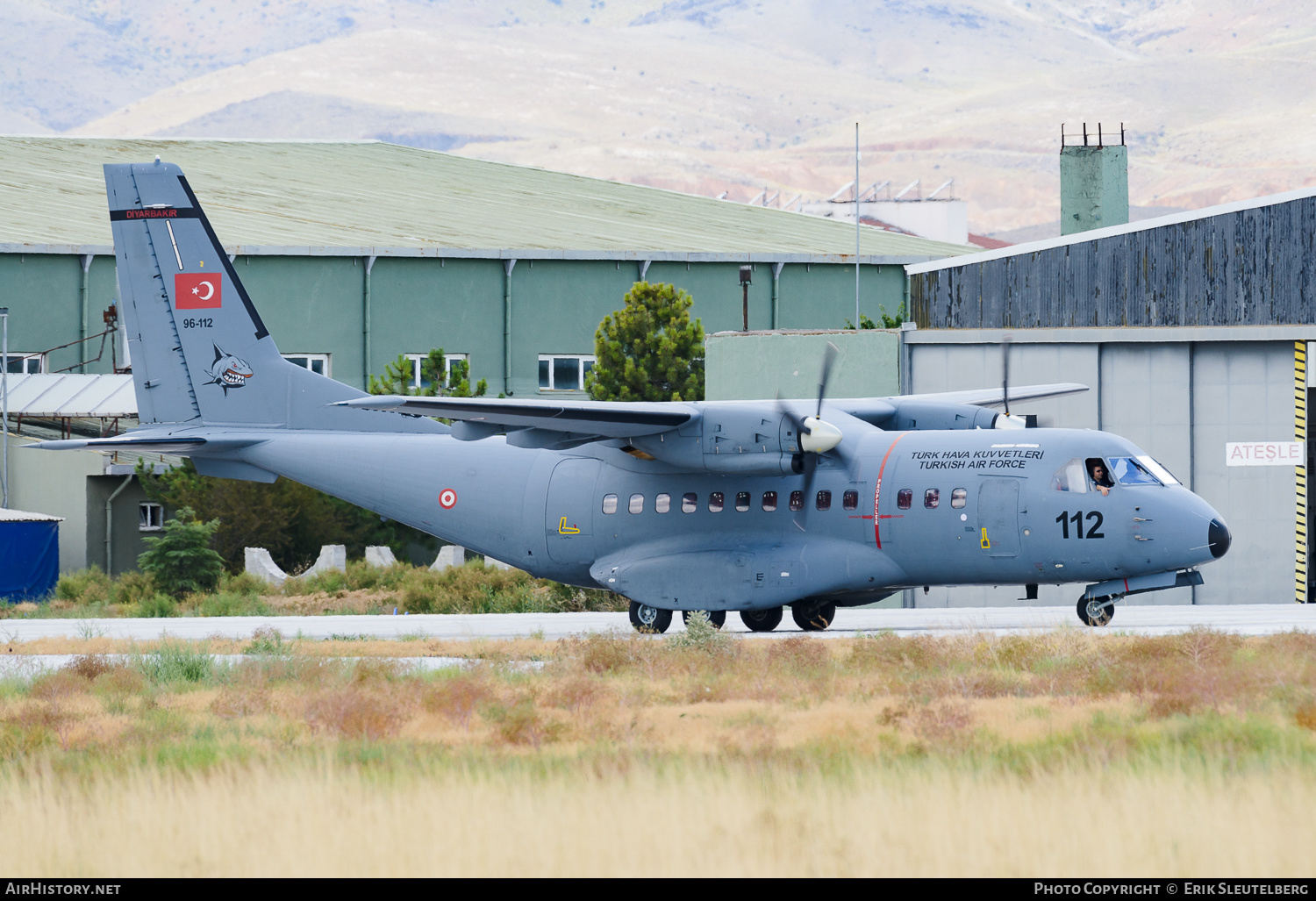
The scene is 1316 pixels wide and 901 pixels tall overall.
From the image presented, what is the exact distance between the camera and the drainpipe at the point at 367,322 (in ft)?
171

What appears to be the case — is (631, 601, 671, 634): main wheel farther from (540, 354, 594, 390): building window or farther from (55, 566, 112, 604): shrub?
(540, 354, 594, 390): building window

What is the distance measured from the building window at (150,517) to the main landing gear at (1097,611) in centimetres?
3167

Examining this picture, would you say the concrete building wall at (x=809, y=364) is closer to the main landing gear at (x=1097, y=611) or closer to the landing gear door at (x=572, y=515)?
the landing gear door at (x=572, y=515)

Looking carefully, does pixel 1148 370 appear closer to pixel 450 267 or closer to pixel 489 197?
pixel 450 267

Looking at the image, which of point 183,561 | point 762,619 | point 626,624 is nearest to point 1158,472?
point 762,619

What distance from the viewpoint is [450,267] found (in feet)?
176

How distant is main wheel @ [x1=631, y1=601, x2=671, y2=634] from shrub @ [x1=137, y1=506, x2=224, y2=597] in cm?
1781

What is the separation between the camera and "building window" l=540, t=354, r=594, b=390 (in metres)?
54.1

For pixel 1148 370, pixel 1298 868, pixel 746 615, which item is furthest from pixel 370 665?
pixel 1148 370

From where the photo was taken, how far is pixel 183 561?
38.6 m

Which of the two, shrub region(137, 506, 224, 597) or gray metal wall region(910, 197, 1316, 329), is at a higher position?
gray metal wall region(910, 197, 1316, 329)

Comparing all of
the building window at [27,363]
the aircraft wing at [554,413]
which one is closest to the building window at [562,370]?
the building window at [27,363]

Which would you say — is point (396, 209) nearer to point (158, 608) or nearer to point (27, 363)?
point (27, 363)

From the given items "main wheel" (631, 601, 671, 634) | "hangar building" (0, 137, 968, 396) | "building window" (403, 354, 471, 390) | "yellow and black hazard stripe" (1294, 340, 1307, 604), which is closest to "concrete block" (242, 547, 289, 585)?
"building window" (403, 354, 471, 390)
